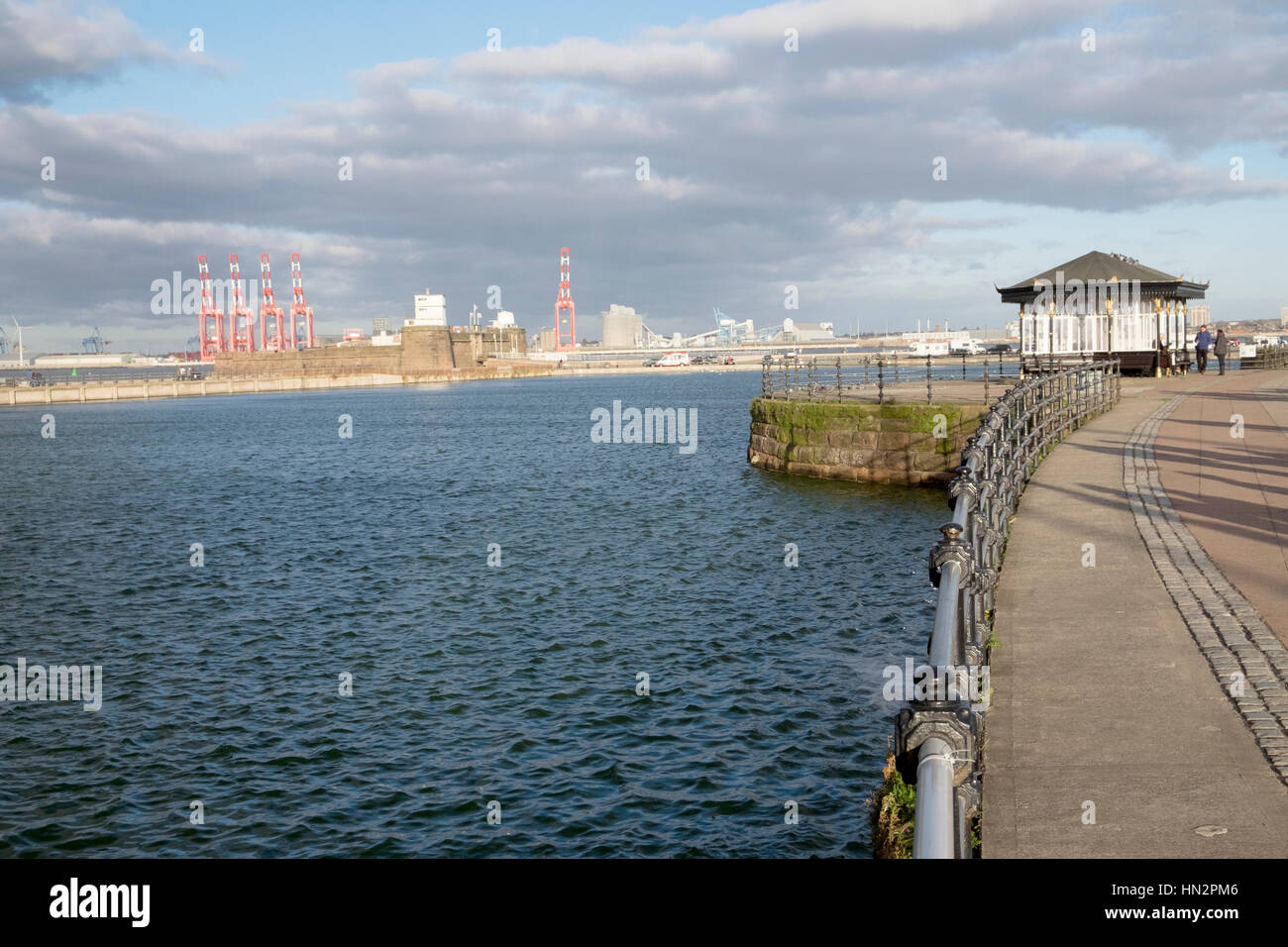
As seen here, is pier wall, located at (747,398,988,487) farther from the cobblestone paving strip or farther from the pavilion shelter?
the cobblestone paving strip

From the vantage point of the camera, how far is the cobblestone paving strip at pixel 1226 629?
5875mm

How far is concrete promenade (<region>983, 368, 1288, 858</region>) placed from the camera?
15.6ft

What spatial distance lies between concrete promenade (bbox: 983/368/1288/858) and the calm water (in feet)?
6.82

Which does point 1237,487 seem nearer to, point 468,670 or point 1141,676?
point 1141,676

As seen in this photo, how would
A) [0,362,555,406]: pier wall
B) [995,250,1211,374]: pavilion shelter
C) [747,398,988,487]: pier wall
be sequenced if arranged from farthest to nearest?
[0,362,555,406]: pier wall < [995,250,1211,374]: pavilion shelter < [747,398,988,487]: pier wall

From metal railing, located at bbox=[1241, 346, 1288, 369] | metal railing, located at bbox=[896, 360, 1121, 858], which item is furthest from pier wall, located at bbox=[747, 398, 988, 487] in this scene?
metal railing, located at bbox=[1241, 346, 1288, 369]

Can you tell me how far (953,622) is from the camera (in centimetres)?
431

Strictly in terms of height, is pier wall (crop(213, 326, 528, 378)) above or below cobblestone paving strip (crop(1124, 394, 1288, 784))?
above

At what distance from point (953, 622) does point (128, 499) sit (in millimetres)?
33023

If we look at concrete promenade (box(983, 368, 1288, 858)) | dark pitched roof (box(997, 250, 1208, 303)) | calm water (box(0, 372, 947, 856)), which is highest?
dark pitched roof (box(997, 250, 1208, 303))

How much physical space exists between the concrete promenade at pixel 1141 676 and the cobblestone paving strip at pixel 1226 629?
0.02 metres

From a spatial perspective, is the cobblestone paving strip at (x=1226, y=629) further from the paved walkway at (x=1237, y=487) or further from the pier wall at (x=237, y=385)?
the pier wall at (x=237, y=385)
